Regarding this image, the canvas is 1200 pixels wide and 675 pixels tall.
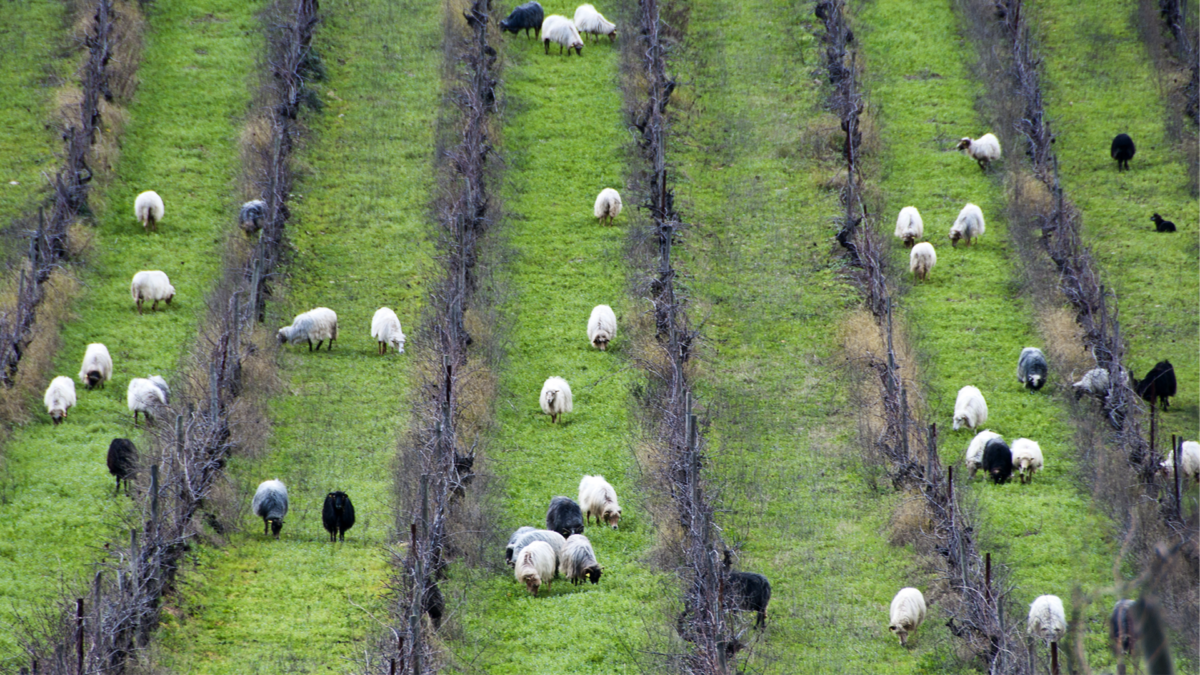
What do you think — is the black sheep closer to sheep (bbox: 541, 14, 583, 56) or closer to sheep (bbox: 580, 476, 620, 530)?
sheep (bbox: 580, 476, 620, 530)

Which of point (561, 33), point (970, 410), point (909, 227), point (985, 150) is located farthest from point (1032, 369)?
point (561, 33)

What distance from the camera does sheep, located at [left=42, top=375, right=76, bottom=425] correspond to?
1084 inches

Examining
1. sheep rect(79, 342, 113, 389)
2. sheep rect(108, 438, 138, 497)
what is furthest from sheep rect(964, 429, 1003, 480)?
sheep rect(79, 342, 113, 389)

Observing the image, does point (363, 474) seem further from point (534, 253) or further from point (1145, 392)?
point (1145, 392)

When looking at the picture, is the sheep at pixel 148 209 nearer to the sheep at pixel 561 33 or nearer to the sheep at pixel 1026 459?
the sheep at pixel 561 33

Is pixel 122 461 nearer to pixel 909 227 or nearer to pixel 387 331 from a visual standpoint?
pixel 387 331

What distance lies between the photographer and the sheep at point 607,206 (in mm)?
35844

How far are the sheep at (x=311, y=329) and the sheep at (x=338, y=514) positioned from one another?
7201 mm

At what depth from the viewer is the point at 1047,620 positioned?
21.6m

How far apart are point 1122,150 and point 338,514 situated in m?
26.0

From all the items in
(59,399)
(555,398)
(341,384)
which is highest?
(341,384)

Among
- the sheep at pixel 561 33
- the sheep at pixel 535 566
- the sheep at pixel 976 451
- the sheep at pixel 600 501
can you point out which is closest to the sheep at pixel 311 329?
the sheep at pixel 600 501

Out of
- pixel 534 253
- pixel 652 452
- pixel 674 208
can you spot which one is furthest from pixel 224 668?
pixel 674 208

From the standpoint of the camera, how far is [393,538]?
79.4 ft
